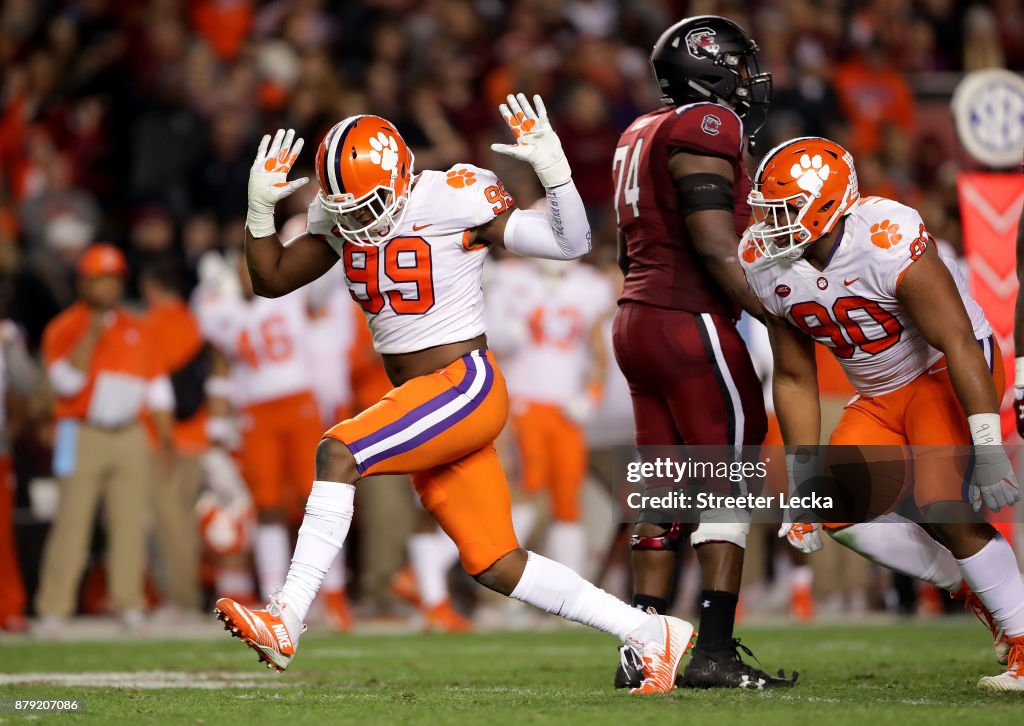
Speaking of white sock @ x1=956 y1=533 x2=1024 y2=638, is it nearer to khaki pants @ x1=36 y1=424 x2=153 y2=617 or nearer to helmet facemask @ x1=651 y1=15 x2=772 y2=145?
helmet facemask @ x1=651 y1=15 x2=772 y2=145

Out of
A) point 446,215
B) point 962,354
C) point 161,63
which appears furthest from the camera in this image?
point 161,63

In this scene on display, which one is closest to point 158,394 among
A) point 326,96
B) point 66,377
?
point 66,377

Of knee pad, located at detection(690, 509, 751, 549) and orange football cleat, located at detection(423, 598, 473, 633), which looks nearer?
knee pad, located at detection(690, 509, 751, 549)

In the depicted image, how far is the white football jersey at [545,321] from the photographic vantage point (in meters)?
9.61

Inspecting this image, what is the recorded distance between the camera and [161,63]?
12.7 meters

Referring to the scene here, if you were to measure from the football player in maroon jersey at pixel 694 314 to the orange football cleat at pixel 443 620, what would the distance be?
3.52m

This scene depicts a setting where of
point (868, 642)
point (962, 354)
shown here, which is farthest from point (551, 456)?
point (962, 354)

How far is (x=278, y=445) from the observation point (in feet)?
30.0

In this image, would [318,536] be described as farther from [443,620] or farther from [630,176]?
[443,620]

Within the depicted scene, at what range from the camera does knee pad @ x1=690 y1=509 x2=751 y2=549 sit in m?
5.24

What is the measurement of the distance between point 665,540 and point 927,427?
977 millimetres

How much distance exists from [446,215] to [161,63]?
8.45m

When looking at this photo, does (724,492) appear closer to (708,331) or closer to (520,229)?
(708,331)

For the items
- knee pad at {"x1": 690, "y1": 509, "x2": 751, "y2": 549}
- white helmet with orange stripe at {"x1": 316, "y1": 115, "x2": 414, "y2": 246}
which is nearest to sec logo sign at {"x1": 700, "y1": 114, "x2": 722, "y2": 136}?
white helmet with orange stripe at {"x1": 316, "y1": 115, "x2": 414, "y2": 246}
